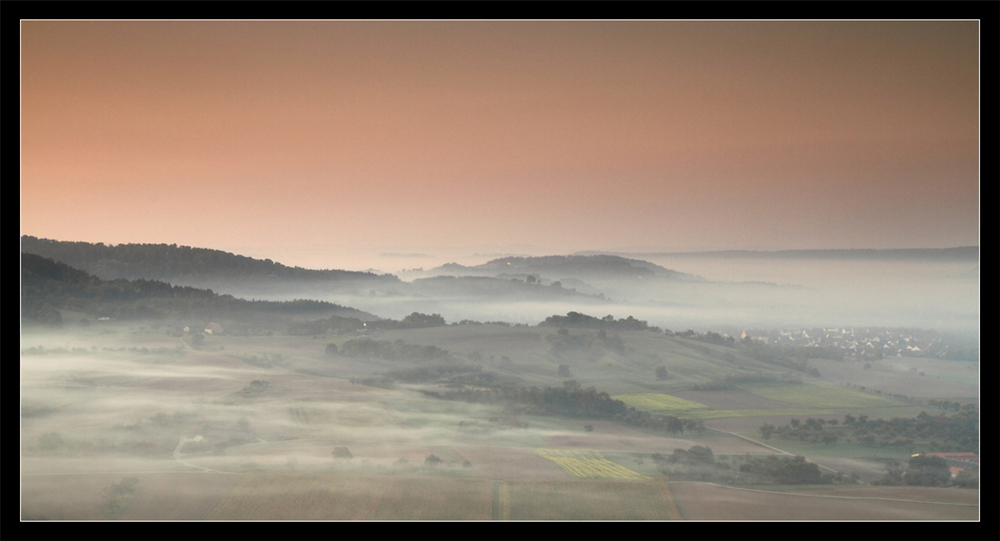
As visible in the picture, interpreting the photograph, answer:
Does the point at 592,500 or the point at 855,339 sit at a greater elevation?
the point at 855,339

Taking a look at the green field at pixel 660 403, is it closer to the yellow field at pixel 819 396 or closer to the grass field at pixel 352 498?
the yellow field at pixel 819 396

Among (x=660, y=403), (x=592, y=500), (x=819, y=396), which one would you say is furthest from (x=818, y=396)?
(x=592, y=500)

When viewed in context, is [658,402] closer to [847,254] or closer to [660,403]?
[660,403]

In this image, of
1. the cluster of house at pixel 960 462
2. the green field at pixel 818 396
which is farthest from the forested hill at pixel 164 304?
the cluster of house at pixel 960 462

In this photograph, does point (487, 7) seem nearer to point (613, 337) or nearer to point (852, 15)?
point (852, 15)
